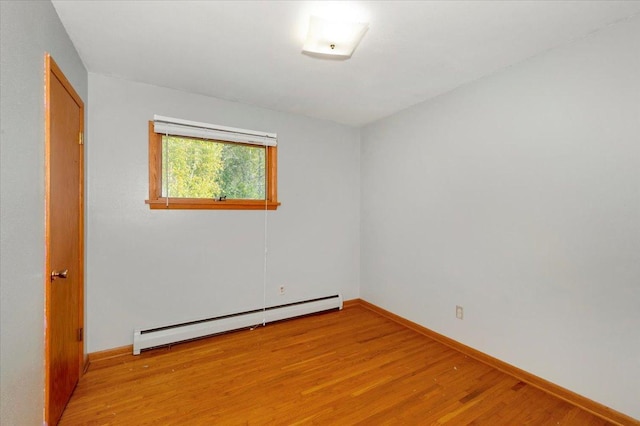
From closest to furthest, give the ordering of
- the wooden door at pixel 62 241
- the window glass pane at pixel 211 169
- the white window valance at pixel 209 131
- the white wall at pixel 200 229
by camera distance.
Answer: the wooden door at pixel 62 241 < the white wall at pixel 200 229 < the white window valance at pixel 209 131 < the window glass pane at pixel 211 169

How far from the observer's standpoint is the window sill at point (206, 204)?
2.59 m

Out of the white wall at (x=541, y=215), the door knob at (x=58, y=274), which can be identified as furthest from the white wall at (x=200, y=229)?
the white wall at (x=541, y=215)

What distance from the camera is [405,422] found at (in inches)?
66.9

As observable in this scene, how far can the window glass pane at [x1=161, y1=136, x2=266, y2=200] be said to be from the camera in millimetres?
2691

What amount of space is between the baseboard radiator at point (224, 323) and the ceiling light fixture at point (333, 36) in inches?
101

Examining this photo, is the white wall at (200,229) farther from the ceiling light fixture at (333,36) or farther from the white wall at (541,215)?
the ceiling light fixture at (333,36)

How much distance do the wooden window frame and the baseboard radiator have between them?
3.71 feet

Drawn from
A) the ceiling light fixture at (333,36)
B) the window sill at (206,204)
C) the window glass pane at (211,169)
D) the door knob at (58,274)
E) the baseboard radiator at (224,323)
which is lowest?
the baseboard radiator at (224,323)

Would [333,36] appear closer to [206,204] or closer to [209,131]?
[209,131]

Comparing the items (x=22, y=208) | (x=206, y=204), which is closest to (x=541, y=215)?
(x=206, y=204)

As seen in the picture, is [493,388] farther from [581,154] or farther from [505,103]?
[505,103]

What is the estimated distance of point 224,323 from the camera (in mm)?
2840

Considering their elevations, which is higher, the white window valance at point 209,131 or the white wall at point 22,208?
the white window valance at point 209,131

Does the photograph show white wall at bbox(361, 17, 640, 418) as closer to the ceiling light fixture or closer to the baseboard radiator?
the baseboard radiator
